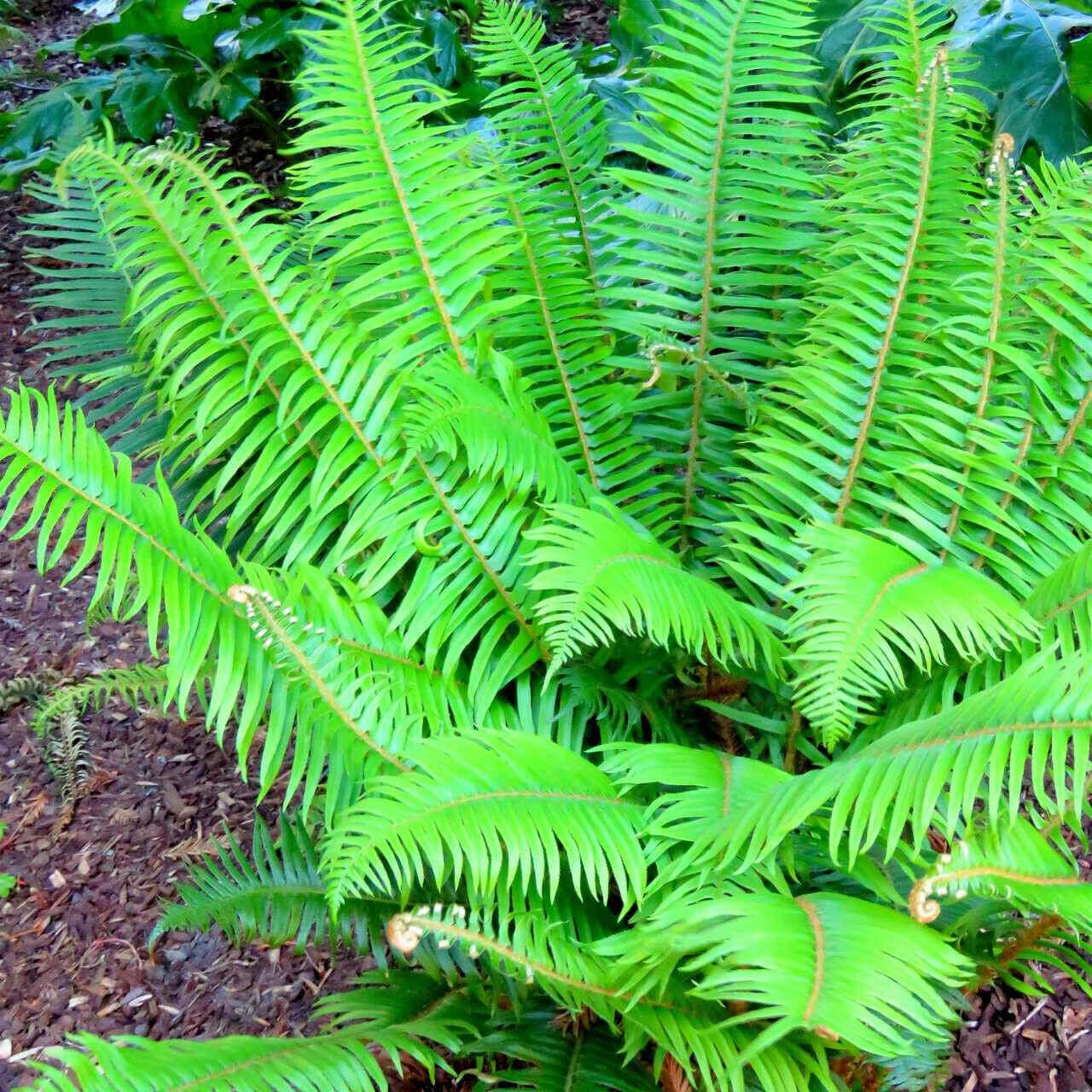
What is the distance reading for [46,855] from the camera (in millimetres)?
2342

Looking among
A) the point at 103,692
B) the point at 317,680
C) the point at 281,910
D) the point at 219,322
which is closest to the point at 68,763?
the point at 103,692

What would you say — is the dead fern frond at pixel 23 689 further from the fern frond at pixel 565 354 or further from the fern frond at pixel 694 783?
the fern frond at pixel 694 783

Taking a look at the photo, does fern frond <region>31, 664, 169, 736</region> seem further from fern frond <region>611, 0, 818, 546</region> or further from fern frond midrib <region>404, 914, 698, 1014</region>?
fern frond <region>611, 0, 818, 546</region>

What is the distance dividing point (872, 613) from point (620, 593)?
0.31 m

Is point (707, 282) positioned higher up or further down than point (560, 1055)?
higher up

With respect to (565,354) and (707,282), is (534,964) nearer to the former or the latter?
(565,354)

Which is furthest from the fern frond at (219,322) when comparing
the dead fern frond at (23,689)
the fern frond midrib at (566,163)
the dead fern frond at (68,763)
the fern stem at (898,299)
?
the dead fern frond at (23,689)

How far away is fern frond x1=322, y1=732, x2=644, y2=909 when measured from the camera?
122 cm

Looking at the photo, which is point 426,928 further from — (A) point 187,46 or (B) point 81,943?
(A) point 187,46

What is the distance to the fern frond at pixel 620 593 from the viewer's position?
4.41ft

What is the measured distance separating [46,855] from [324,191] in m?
1.56

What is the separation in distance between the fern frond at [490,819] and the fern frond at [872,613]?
30 centimetres

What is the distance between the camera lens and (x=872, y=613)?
1.33 metres

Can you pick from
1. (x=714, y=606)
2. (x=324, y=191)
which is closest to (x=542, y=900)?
(x=714, y=606)
